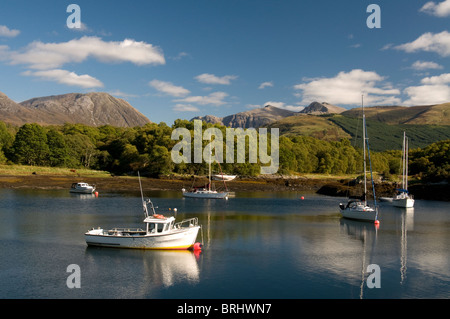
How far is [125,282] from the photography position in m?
26.1

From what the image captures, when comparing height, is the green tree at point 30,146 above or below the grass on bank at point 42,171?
above

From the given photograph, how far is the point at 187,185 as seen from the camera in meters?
111

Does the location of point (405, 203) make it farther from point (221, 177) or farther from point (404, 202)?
point (221, 177)

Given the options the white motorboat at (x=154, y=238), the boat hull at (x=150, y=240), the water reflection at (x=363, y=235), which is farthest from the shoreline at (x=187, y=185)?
the white motorboat at (x=154, y=238)

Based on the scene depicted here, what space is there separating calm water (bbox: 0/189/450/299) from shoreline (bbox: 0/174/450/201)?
141 feet

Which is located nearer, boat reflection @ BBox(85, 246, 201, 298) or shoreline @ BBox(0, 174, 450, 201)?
boat reflection @ BBox(85, 246, 201, 298)

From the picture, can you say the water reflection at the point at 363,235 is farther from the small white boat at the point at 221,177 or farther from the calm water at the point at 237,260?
the small white boat at the point at 221,177

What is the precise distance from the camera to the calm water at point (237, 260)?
2505 centimetres

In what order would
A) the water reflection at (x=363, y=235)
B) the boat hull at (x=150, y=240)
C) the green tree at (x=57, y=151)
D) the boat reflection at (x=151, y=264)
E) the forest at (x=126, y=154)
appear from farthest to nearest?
1. the green tree at (x=57, y=151)
2. the forest at (x=126, y=154)
3. the boat hull at (x=150, y=240)
4. the water reflection at (x=363, y=235)
5. the boat reflection at (x=151, y=264)

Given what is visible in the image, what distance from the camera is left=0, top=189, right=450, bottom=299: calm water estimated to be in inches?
986

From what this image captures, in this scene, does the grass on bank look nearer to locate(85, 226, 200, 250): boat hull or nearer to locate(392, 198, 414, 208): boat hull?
locate(85, 226, 200, 250): boat hull

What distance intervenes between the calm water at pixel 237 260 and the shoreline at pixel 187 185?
4312 cm

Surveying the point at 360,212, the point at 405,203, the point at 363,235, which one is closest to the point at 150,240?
the point at 363,235

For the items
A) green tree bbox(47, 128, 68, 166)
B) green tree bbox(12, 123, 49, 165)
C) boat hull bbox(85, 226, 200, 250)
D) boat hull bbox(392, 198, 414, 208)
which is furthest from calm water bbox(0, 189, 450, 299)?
green tree bbox(12, 123, 49, 165)
